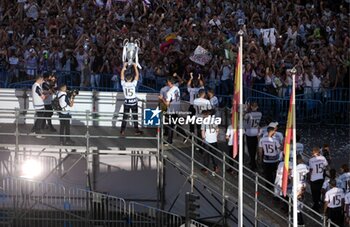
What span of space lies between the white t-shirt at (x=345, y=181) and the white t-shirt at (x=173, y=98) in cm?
473

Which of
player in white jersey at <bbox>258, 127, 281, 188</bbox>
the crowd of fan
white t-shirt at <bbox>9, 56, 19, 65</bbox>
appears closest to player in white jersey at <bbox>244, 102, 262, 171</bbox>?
player in white jersey at <bbox>258, 127, 281, 188</bbox>

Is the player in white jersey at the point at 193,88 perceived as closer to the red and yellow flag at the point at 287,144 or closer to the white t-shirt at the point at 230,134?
the white t-shirt at the point at 230,134

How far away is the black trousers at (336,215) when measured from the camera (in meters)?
31.2

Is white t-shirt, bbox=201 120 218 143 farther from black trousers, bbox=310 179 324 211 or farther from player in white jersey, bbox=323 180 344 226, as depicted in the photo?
player in white jersey, bbox=323 180 344 226

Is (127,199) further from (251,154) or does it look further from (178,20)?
(178,20)

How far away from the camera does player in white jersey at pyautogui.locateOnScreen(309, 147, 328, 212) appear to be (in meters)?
31.9

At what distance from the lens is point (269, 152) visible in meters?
32.4

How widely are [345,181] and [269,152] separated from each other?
199cm

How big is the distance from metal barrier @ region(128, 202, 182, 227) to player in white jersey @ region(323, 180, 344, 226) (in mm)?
3377

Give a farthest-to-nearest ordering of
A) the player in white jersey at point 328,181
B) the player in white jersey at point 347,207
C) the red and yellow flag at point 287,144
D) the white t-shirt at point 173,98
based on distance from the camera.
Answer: the white t-shirt at point 173,98 → the player in white jersey at point 328,181 → the player in white jersey at point 347,207 → the red and yellow flag at point 287,144

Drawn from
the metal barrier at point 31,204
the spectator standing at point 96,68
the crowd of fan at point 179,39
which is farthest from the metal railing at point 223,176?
the crowd of fan at point 179,39

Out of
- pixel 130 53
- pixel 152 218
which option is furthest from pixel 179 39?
pixel 152 218

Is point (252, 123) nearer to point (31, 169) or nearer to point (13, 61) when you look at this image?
point (31, 169)

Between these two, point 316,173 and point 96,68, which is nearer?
point 316,173
